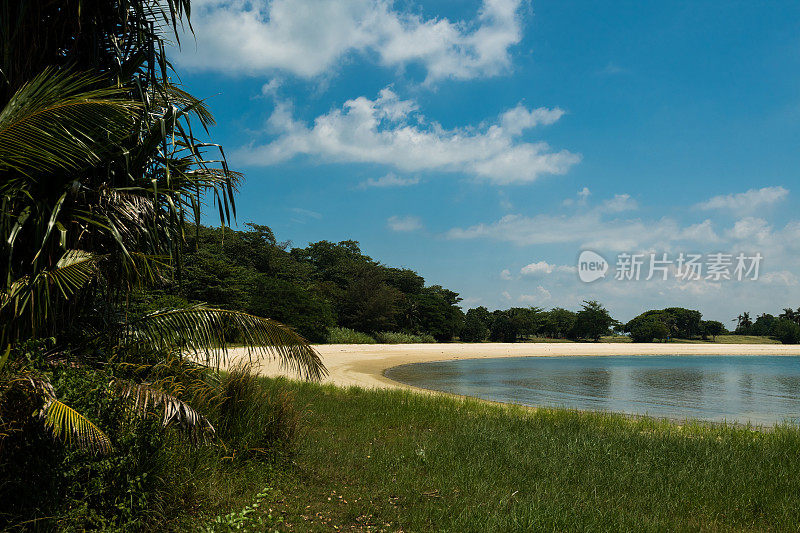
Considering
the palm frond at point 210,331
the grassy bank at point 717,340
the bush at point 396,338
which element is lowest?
the grassy bank at point 717,340

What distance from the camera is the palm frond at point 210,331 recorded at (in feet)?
20.0

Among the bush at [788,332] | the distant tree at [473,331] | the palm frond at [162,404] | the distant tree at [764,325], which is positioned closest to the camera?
the palm frond at [162,404]

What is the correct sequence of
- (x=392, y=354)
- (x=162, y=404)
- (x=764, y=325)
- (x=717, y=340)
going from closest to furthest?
(x=162, y=404)
(x=392, y=354)
(x=717, y=340)
(x=764, y=325)

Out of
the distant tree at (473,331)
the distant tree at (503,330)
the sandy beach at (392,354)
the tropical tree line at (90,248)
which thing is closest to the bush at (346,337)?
the sandy beach at (392,354)

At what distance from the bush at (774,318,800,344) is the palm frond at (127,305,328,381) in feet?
353

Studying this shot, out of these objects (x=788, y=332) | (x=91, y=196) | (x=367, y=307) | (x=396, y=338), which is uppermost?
(x=91, y=196)

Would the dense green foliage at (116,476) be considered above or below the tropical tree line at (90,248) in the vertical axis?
below

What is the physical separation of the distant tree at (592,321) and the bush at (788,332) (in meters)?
34.7

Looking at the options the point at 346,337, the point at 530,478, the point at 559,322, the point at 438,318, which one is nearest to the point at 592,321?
the point at 559,322

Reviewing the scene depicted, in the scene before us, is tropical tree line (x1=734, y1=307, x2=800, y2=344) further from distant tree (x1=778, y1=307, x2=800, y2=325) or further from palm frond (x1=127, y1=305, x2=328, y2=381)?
palm frond (x1=127, y1=305, x2=328, y2=381)

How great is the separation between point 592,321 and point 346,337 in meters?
50.3

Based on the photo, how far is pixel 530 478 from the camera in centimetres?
612

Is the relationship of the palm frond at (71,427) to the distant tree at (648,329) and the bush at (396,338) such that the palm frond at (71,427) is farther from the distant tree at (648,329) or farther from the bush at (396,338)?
the distant tree at (648,329)

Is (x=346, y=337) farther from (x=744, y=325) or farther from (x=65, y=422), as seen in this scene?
(x=744, y=325)
